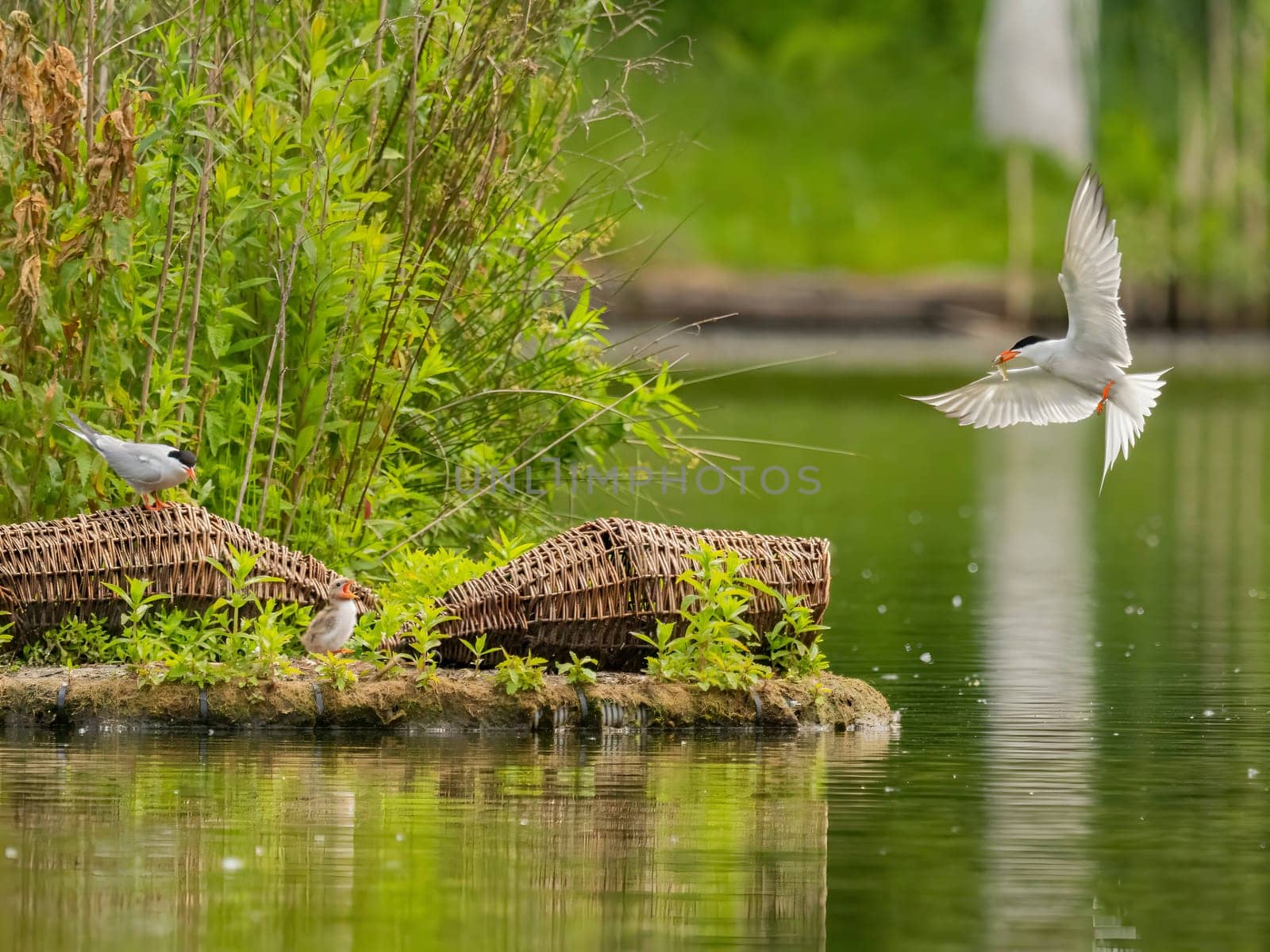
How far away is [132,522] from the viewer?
11.0 m

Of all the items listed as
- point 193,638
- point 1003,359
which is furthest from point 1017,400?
point 193,638

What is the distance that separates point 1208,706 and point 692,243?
45461mm

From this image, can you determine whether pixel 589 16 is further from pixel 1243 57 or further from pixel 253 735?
pixel 1243 57

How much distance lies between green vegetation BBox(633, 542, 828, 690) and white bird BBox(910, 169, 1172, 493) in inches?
44.1

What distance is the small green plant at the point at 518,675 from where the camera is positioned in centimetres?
1065

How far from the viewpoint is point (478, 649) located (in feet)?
35.8

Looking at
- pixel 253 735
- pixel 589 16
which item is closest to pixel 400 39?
pixel 589 16

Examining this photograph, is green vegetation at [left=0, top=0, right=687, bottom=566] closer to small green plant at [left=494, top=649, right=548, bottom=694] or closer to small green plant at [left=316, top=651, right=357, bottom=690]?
small green plant at [left=316, top=651, right=357, bottom=690]

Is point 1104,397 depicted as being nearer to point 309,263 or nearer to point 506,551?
point 506,551

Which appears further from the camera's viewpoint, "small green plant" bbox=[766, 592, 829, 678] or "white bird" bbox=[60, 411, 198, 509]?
"small green plant" bbox=[766, 592, 829, 678]

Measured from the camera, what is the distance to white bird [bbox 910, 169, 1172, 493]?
1120 cm

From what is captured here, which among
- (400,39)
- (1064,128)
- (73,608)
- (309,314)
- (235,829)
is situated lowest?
(235,829)

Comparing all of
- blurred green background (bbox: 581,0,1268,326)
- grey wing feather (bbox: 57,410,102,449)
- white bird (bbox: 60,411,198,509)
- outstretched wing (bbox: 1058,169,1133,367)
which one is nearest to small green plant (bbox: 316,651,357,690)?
white bird (bbox: 60,411,198,509)

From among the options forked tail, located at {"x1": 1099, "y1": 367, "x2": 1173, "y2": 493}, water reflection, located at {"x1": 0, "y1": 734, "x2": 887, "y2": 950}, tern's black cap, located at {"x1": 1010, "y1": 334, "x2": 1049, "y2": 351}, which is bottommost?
water reflection, located at {"x1": 0, "y1": 734, "x2": 887, "y2": 950}
